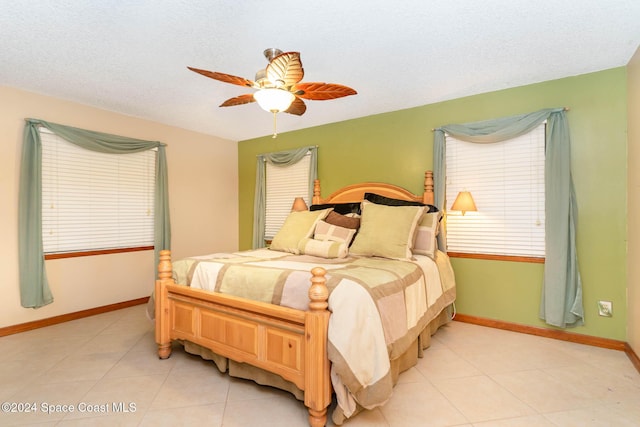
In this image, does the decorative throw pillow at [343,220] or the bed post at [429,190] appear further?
the bed post at [429,190]

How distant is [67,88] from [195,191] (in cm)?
192

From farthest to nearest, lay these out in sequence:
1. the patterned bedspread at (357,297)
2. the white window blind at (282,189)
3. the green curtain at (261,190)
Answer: the green curtain at (261,190) < the white window blind at (282,189) < the patterned bedspread at (357,297)

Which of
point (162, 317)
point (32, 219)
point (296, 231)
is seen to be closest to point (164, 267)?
point (162, 317)

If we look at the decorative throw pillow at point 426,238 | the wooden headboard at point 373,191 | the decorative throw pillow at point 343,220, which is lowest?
the decorative throw pillow at point 426,238

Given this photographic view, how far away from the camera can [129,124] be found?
12.7 ft

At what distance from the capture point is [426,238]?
2865 mm

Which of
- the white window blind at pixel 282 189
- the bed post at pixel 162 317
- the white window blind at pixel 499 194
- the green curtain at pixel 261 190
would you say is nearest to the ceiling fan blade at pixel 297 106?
the bed post at pixel 162 317

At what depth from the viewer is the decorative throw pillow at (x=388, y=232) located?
2643mm

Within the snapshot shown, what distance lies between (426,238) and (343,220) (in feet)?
2.67

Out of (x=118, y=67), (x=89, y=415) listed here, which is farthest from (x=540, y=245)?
(x=118, y=67)

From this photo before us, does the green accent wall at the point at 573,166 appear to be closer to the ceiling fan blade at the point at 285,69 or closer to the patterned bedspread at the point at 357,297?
the patterned bedspread at the point at 357,297

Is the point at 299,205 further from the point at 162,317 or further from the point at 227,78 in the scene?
the point at 227,78

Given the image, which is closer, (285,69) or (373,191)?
(285,69)

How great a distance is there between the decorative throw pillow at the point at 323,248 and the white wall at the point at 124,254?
2315 mm
